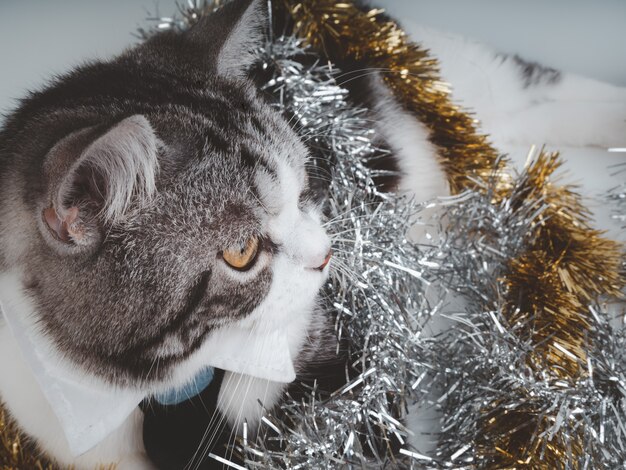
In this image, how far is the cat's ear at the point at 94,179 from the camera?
41cm

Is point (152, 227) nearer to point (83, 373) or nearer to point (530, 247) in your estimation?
point (83, 373)

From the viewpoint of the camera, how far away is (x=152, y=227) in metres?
0.50

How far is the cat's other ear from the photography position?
0.59 metres

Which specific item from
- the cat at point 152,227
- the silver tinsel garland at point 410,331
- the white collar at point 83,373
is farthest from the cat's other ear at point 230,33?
the white collar at point 83,373

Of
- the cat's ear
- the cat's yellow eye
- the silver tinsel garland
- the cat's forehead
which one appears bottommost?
the silver tinsel garland

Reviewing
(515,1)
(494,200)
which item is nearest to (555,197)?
(494,200)

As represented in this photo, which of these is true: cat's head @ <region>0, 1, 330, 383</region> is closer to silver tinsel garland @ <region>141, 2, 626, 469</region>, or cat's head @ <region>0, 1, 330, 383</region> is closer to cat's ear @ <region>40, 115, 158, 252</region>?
cat's ear @ <region>40, 115, 158, 252</region>

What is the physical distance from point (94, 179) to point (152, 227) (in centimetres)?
7

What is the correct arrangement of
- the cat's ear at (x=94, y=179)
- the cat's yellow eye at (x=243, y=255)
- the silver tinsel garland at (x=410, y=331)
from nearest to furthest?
the cat's ear at (x=94, y=179) → the cat's yellow eye at (x=243, y=255) → the silver tinsel garland at (x=410, y=331)

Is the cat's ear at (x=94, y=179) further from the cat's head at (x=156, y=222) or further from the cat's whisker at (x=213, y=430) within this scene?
the cat's whisker at (x=213, y=430)

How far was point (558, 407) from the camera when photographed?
25.2 inches

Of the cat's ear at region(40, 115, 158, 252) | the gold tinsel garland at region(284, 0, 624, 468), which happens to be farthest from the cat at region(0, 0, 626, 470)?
the gold tinsel garland at region(284, 0, 624, 468)

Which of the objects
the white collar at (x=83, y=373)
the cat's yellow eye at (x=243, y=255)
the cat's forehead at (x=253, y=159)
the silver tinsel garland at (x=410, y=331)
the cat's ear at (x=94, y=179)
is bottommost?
the silver tinsel garland at (x=410, y=331)

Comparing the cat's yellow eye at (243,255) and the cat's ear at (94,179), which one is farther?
the cat's yellow eye at (243,255)
